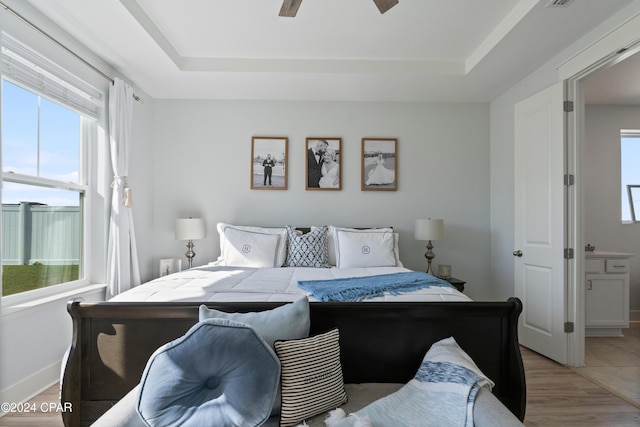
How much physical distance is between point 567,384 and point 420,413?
6.19 feet

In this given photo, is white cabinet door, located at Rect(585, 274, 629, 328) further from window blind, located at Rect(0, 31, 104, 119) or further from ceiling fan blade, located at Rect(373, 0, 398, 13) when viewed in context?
window blind, located at Rect(0, 31, 104, 119)

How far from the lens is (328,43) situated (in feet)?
10.5

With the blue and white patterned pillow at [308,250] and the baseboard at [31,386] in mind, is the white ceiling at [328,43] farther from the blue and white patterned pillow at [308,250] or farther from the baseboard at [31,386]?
the baseboard at [31,386]

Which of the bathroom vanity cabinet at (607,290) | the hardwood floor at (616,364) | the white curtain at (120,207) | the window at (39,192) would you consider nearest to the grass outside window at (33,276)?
the window at (39,192)

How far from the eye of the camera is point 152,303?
6.07 ft

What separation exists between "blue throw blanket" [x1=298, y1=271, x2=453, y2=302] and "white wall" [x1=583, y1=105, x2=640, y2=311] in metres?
3.10

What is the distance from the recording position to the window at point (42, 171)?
2416 mm

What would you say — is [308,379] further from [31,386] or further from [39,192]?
[39,192]

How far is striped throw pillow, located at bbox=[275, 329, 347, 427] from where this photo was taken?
1.42 meters

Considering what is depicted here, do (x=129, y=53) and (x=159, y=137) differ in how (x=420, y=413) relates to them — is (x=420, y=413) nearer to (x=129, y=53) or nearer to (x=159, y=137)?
(x=129, y=53)

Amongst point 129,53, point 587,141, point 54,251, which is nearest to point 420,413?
point 54,251

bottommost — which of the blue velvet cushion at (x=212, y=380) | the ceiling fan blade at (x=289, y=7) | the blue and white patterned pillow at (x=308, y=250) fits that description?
the blue velvet cushion at (x=212, y=380)

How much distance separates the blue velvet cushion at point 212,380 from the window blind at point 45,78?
7.17ft

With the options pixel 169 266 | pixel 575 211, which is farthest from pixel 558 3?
pixel 169 266
